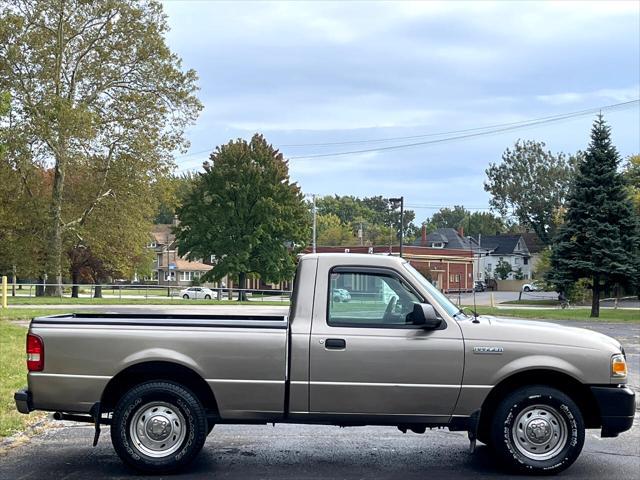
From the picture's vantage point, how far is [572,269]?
3472 cm

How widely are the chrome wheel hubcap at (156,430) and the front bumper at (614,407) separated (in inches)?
140

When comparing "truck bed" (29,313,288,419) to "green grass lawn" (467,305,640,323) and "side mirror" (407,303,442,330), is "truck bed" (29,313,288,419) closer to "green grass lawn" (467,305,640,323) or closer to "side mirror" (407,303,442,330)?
"side mirror" (407,303,442,330)

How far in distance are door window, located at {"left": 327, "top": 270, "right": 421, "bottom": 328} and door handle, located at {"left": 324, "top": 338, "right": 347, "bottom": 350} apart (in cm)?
16

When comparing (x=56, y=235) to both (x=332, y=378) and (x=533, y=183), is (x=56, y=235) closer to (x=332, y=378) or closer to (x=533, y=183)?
(x=332, y=378)

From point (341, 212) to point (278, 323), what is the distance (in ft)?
468

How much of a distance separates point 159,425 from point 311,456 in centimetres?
156

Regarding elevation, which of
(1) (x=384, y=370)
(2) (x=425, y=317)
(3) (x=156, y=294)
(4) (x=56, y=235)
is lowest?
(3) (x=156, y=294)

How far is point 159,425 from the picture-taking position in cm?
617

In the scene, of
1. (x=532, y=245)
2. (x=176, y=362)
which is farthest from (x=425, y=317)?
(x=532, y=245)

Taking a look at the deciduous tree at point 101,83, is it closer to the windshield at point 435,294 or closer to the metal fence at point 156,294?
the metal fence at point 156,294

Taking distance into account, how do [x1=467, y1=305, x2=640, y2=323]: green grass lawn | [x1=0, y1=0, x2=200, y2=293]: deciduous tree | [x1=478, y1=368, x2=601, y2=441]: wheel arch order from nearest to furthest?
[x1=478, y1=368, x2=601, y2=441]: wheel arch → [x1=467, y1=305, x2=640, y2=323]: green grass lawn → [x1=0, y1=0, x2=200, y2=293]: deciduous tree

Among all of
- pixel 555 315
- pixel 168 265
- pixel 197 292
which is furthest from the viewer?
pixel 168 265

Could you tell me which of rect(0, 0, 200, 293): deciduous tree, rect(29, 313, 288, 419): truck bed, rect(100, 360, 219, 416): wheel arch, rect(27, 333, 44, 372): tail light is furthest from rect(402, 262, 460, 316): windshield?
rect(0, 0, 200, 293): deciduous tree

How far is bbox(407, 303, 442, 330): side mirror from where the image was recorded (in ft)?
19.9
